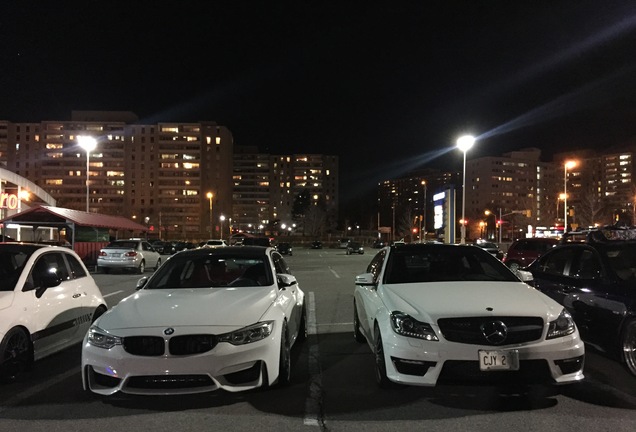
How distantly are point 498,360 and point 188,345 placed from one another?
288 centimetres

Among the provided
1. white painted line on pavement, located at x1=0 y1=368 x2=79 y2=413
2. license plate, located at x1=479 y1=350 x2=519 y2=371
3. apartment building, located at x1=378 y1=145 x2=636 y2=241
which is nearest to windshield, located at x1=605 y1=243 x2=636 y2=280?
license plate, located at x1=479 y1=350 x2=519 y2=371

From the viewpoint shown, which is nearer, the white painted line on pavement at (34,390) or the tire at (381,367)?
the white painted line on pavement at (34,390)

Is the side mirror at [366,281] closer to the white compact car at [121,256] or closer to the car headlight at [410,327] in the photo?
the car headlight at [410,327]

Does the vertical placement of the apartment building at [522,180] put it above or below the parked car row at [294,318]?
above

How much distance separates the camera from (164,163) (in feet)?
459

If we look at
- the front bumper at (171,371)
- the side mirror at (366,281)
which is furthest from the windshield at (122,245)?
the front bumper at (171,371)

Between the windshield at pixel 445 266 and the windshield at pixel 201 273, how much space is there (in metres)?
1.70

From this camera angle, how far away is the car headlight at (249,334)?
4527 mm

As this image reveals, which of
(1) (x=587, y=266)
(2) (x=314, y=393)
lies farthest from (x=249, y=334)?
(1) (x=587, y=266)

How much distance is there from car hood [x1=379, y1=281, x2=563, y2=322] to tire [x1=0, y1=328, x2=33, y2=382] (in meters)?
4.36

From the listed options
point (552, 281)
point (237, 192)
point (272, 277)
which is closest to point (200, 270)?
point (272, 277)

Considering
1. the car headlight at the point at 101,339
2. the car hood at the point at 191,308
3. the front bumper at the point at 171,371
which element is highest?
the car hood at the point at 191,308

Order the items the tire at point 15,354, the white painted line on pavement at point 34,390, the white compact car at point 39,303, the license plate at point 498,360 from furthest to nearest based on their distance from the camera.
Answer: the white compact car at point 39,303, the tire at point 15,354, the white painted line on pavement at point 34,390, the license plate at point 498,360

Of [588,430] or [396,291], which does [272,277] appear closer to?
[396,291]
